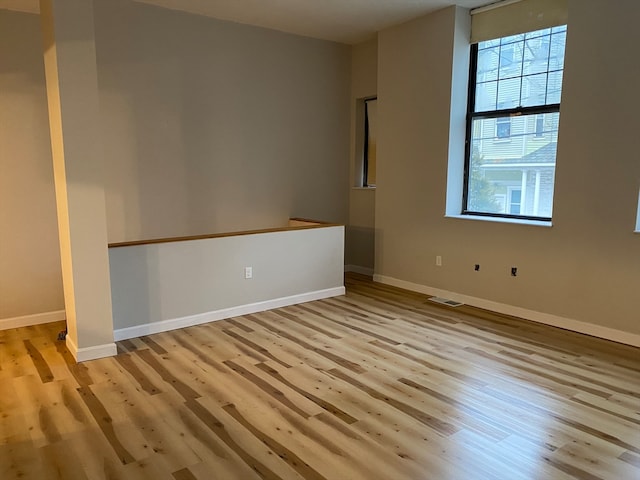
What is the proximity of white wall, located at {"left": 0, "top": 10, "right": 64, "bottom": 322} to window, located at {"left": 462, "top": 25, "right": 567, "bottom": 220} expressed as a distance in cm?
416

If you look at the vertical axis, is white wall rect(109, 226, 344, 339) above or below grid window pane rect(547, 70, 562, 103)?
below

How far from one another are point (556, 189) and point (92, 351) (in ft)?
13.0

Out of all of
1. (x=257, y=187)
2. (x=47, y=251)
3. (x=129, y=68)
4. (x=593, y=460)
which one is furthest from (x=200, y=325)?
(x=593, y=460)

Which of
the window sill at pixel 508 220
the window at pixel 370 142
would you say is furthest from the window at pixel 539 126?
the window at pixel 370 142

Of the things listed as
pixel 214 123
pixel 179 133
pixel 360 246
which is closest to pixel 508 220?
pixel 360 246

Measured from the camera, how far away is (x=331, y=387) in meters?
3.07

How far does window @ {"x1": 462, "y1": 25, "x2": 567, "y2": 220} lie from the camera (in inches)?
170

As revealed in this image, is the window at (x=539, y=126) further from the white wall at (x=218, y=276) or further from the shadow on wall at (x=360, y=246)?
the shadow on wall at (x=360, y=246)

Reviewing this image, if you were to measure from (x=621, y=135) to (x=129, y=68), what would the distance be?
14.4ft

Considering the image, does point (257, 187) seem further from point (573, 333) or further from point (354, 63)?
point (573, 333)

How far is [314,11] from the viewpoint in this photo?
486cm

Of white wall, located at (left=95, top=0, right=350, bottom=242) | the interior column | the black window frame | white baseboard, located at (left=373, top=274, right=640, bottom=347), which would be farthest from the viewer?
white wall, located at (left=95, top=0, right=350, bottom=242)

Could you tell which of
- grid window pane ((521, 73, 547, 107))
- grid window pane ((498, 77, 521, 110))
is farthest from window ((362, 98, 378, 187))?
grid window pane ((521, 73, 547, 107))

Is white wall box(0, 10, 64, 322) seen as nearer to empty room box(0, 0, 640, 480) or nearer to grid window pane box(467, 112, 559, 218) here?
empty room box(0, 0, 640, 480)
